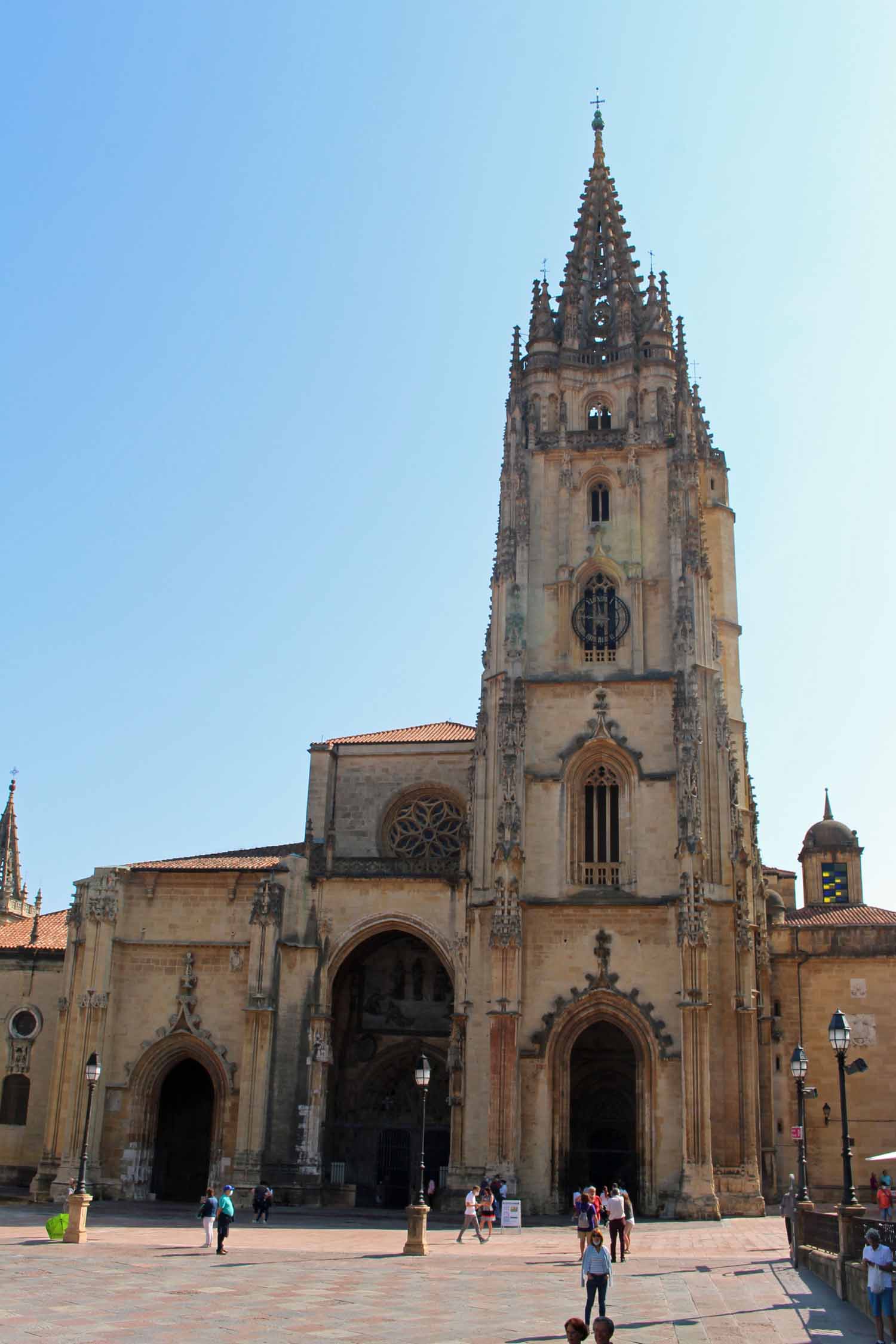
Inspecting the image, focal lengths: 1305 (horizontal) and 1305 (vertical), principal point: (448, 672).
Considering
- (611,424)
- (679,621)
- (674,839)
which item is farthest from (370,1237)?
(611,424)

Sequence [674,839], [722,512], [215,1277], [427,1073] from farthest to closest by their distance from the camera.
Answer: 1. [722,512]
2. [674,839]
3. [427,1073]
4. [215,1277]

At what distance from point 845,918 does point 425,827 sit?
14.3m

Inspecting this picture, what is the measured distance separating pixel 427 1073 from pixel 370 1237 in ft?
12.7

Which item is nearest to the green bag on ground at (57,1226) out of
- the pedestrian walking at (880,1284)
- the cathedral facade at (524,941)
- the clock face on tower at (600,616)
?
the cathedral facade at (524,941)

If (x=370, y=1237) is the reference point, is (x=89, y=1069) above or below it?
above

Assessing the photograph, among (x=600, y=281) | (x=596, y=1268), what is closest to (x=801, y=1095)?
(x=596, y=1268)

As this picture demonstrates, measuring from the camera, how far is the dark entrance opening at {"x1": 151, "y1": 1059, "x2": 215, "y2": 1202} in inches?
1467

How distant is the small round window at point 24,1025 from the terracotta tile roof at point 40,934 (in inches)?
77.9

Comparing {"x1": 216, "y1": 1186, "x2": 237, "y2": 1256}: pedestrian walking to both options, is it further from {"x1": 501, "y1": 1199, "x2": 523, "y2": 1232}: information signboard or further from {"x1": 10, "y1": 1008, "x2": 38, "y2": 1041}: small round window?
{"x1": 10, "y1": 1008, "x2": 38, "y2": 1041}: small round window

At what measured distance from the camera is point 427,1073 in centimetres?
2545

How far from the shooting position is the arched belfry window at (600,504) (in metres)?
39.5

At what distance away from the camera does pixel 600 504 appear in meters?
39.8

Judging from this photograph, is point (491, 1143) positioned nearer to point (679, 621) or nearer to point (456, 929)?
point (456, 929)

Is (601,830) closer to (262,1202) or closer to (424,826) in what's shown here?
(424,826)
